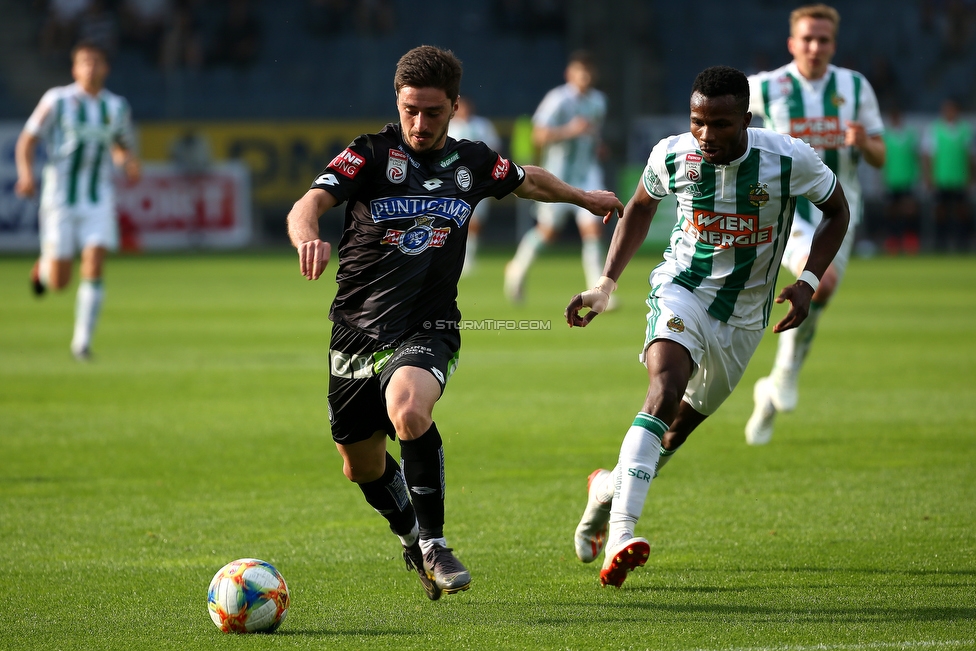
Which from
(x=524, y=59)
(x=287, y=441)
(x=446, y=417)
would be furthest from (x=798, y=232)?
(x=524, y=59)

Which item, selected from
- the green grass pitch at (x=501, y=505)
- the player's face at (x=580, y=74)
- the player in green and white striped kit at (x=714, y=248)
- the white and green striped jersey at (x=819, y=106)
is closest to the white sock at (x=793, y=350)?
the green grass pitch at (x=501, y=505)

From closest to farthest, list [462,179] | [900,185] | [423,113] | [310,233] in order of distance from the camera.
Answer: [310,233] < [423,113] < [462,179] < [900,185]

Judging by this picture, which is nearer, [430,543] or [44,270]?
[430,543]

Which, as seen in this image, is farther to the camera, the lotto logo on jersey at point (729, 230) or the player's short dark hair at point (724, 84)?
the lotto logo on jersey at point (729, 230)

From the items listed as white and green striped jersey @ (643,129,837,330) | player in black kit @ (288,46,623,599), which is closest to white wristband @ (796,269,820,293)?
white and green striped jersey @ (643,129,837,330)

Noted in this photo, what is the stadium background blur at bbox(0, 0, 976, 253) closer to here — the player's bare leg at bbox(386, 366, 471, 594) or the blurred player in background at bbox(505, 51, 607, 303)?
the blurred player in background at bbox(505, 51, 607, 303)

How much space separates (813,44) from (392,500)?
441cm

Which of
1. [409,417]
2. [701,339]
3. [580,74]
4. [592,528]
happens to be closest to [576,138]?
[580,74]

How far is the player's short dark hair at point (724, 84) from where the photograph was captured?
457 cm

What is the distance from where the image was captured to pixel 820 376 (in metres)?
10.6

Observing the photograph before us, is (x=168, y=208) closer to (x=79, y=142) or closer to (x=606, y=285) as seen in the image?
(x=79, y=142)

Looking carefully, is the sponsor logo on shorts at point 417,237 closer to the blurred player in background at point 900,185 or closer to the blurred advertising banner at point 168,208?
the blurred advertising banner at point 168,208

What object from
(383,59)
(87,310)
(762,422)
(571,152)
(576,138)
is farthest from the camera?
(383,59)

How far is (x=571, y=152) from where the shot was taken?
56.9ft
